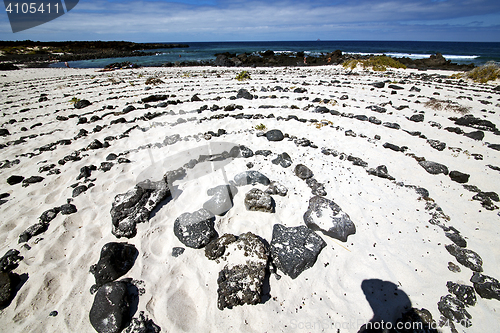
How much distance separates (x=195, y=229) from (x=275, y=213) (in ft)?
4.82

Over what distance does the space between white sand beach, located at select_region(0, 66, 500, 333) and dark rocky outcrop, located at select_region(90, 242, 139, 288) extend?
0.11m

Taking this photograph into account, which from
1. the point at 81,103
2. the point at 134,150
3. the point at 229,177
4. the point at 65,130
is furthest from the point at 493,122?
the point at 81,103

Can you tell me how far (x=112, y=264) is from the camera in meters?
3.00

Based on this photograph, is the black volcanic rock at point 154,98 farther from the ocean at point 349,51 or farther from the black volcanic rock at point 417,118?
the ocean at point 349,51

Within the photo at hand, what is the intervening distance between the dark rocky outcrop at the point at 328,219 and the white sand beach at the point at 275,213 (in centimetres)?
4

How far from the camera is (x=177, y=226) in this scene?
143 inches

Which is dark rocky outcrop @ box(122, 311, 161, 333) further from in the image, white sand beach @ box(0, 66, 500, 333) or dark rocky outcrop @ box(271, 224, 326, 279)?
dark rocky outcrop @ box(271, 224, 326, 279)

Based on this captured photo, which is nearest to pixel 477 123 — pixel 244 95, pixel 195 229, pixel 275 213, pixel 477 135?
pixel 477 135

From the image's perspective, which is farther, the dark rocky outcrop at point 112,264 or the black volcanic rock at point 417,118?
the black volcanic rock at point 417,118

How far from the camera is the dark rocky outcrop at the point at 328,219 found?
357cm

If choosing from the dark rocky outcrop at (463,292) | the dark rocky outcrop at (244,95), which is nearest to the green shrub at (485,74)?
the dark rocky outcrop at (244,95)

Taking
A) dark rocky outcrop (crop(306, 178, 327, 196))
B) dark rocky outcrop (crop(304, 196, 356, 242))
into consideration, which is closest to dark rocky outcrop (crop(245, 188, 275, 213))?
dark rocky outcrop (crop(304, 196, 356, 242))

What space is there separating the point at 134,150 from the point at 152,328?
486cm

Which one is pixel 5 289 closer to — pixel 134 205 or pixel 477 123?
pixel 134 205
